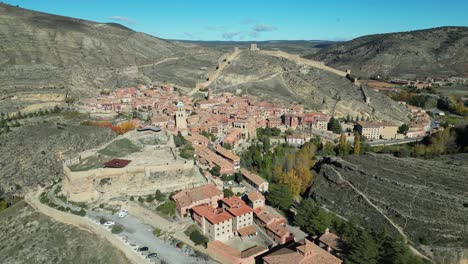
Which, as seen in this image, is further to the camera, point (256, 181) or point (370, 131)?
point (370, 131)

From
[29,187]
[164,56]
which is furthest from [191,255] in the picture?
[164,56]

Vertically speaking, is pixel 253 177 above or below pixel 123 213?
above

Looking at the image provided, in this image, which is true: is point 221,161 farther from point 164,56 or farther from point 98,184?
point 164,56

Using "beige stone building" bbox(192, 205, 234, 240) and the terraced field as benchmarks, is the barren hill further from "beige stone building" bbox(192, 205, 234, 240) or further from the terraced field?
"beige stone building" bbox(192, 205, 234, 240)

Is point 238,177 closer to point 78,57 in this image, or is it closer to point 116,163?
point 116,163

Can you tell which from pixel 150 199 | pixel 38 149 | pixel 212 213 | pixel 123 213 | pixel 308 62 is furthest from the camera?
pixel 308 62

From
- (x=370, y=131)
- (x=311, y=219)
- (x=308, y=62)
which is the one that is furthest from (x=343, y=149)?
(x=308, y=62)

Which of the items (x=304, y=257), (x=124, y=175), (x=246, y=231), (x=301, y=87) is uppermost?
(x=301, y=87)
